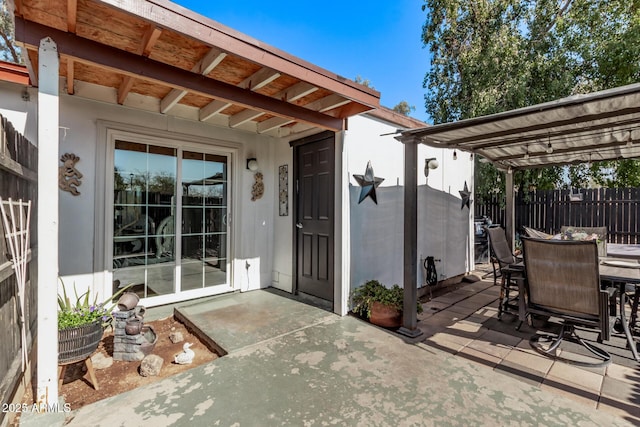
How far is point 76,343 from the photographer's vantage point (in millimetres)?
2168

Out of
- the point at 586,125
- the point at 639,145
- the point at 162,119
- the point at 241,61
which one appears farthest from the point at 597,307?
the point at 162,119

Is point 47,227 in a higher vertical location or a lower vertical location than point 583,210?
lower

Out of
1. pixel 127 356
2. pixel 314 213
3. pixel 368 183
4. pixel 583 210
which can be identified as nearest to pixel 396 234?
pixel 368 183

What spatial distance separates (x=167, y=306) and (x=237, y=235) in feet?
4.15

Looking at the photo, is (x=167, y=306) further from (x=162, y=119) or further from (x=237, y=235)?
(x=162, y=119)

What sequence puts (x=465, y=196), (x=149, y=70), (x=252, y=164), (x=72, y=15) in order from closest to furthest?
(x=72, y=15)
(x=149, y=70)
(x=252, y=164)
(x=465, y=196)

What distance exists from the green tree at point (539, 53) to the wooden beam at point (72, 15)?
824cm

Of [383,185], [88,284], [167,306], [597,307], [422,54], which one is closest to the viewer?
[597,307]

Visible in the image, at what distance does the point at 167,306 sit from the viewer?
12.4 feet

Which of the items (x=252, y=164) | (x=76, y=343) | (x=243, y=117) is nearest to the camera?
(x=76, y=343)

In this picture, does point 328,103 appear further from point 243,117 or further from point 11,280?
point 11,280

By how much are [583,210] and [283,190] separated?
766 cm

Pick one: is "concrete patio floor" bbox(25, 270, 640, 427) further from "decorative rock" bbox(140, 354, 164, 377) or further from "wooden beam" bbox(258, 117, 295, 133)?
"wooden beam" bbox(258, 117, 295, 133)

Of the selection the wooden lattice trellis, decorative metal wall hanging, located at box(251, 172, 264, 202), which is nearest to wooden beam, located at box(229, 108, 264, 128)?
decorative metal wall hanging, located at box(251, 172, 264, 202)
